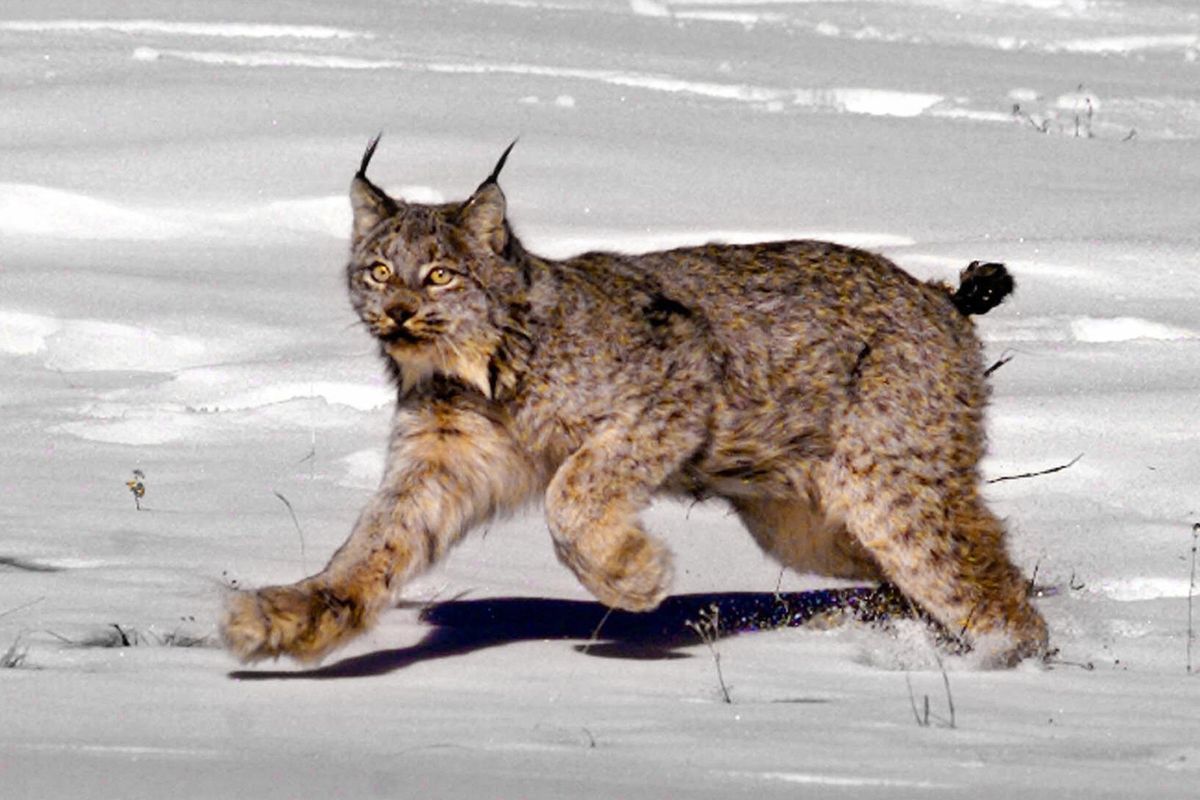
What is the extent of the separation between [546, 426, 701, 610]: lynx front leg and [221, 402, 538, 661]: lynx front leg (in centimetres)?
19

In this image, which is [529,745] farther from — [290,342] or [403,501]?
[290,342]

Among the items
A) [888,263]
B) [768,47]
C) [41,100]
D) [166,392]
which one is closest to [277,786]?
[888,263]

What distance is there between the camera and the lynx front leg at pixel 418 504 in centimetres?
504

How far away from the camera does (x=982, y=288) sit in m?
6.03

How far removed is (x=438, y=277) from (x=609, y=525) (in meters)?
0.66

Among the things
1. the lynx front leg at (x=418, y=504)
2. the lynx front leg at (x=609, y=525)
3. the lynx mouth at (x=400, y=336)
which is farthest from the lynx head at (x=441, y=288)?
the lynx front leg at (x=609, y=525)

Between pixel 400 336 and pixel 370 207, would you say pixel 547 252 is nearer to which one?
pixel 370 207

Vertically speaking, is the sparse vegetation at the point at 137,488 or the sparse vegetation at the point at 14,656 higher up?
the sparse vegetation at the point at 14,656

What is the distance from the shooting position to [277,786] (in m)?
3.59

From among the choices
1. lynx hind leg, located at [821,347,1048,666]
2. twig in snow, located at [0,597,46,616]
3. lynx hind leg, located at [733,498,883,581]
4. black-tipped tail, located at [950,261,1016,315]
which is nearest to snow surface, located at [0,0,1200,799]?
twig in snow, located at [0,597,46,616]

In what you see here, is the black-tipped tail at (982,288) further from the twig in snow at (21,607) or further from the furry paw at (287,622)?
the twig in snow at (21,607)

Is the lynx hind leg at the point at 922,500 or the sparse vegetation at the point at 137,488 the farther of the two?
the sparse vegetation at the point at 137,488

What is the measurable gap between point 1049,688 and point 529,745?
4.33ft

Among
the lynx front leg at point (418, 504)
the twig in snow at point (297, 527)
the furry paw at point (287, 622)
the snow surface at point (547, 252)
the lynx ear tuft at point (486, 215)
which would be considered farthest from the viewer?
the twig in snow at point (297, 527)
